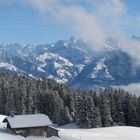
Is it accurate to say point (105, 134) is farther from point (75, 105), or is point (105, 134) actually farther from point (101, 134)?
point (75, 105)

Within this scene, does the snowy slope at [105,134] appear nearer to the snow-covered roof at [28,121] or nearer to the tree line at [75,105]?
the snow-covered roof at [28,121]

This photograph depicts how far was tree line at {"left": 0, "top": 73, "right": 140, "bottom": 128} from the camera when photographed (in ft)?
514

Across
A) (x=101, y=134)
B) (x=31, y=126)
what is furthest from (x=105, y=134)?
(x=31, y=126)

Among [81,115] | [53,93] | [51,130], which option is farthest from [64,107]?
[51,130]

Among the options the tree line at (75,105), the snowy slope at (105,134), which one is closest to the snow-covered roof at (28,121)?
the snowy slope at (105,134)

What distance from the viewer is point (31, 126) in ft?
367

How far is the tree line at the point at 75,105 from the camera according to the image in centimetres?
15675

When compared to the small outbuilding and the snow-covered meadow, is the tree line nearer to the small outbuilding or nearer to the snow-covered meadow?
the snow-covered meadow

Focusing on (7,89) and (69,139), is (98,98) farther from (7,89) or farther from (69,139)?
(69,139)

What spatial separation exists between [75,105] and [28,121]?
201 feet

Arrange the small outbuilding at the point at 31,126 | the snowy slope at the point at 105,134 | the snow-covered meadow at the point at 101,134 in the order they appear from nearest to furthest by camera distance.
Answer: the small outbuilding at the point at 31,126 → the snow-covered meadow at the point at 101,134 → the snowy slope at the point at 105,134

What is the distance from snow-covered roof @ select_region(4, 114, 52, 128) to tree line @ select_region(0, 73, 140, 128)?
41.6m

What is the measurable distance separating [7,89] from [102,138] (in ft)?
265

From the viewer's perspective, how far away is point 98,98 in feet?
554
